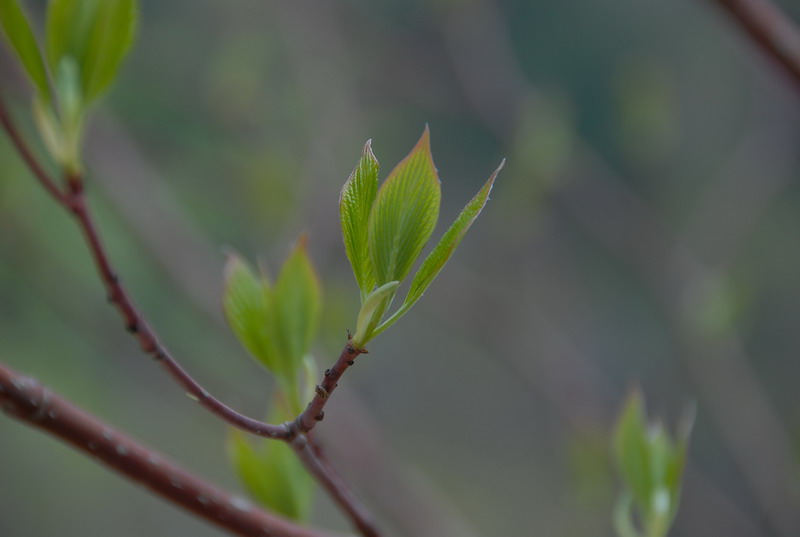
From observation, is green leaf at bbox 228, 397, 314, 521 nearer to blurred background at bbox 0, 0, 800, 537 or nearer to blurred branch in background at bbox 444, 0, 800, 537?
blurred background at bbox 0, 0, 800, 537

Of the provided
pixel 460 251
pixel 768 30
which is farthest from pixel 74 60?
pixel 460 251

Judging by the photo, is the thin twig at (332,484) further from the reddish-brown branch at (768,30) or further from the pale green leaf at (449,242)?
the reddish-brown branch at (768,30)

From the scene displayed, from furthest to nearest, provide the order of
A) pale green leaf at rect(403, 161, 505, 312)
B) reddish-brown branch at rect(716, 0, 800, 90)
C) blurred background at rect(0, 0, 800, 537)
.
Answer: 1. blurred background at rect(0, 0, 800, 537)
2. reddish-brown branch at rect(716, 0, 800, 90)
3. pale green leaf at rect(403, 161, 505, 312)

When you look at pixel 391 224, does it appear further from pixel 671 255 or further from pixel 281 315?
pixel 671 255

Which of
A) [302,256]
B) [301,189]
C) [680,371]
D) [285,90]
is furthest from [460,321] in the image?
[302,256]

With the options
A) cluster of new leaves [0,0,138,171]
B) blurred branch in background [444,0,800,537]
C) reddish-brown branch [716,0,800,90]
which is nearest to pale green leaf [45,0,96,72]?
cluster of new leaves [0,0,138,171]

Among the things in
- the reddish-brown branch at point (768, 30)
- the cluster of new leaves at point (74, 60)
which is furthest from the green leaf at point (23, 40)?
the reddish-brown branch at point (768, 30)

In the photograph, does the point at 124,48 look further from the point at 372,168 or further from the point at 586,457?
the point at 586,457
